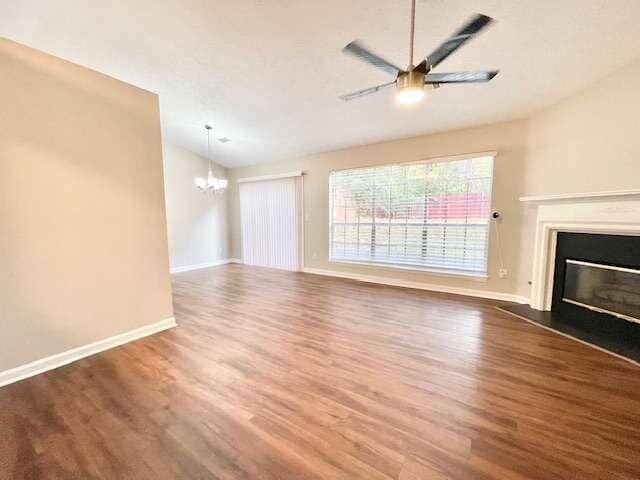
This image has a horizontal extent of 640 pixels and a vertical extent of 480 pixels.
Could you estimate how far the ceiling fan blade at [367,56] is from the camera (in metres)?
1.69

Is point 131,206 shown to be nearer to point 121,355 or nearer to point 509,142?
point 121,355

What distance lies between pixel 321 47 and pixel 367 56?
1.13 meters

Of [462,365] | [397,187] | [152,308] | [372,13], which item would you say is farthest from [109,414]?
[397,187]

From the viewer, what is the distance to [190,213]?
6.47 meters

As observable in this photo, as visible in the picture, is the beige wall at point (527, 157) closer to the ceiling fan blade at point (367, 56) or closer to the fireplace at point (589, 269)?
the fireplace at point (589, 269)

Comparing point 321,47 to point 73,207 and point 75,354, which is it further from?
point 75,354

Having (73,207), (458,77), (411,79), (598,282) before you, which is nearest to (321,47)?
(411,79)

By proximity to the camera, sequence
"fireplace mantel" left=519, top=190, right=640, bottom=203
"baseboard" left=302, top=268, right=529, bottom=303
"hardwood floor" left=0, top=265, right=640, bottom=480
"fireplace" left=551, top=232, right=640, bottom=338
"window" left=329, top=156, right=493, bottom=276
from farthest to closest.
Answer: "window" left=329, top=156, right=493, bottom=276 < "baseboard" left=302, top=268, right=529, bottom=303 < "fireplace" left=551, top=232, right=640, bottom=338 < "fireplace mantel" left=519, top=190, right=640, bottom=203 < "hardwood floor" left=0, top=265, right=640, bottom=480

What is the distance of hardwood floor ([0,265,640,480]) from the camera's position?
4.64 ft

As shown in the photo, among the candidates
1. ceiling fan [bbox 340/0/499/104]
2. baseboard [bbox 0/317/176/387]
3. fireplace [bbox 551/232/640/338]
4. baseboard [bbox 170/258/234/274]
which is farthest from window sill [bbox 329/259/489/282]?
baseboard [bbox 170/258/234/274]

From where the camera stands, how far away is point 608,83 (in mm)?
2779

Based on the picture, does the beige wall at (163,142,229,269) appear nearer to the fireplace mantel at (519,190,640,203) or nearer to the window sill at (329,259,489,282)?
the window sill at (329,259,489,282)

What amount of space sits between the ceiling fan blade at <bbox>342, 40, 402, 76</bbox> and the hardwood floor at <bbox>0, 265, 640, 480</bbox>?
2.29 metres

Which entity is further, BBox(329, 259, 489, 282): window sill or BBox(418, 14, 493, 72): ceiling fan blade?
BBox(329, 259, 489, 282): window sill
